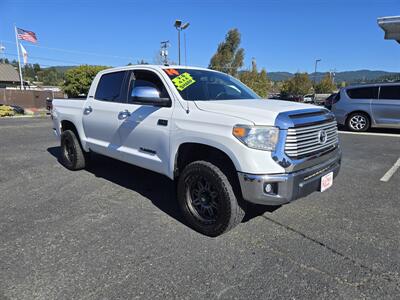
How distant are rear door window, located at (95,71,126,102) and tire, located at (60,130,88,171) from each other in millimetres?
1095

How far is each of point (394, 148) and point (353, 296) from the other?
276 inches

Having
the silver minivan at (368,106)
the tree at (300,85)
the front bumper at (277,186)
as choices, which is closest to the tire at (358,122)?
the silver minivan at (368,106)

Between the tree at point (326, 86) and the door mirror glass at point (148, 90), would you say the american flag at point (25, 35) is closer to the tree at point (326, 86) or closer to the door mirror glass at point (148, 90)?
the door mirror glass at point (148, 90)

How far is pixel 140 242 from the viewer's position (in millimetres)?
3115

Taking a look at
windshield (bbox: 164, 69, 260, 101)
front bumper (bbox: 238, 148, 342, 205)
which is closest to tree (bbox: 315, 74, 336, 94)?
A: windshield (bbox: 164, 69, 260, 101)

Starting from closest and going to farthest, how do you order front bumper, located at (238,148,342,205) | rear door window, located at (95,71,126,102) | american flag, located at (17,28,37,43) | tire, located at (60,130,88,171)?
front bumper, located at (238,148,342,205) < rear door window, located at (95,71,126,102) < tire, located at (60,130,88,171) < american flag, located at (17,28,37,43)

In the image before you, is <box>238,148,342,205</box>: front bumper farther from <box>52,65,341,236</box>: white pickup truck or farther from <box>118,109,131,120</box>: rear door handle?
<box>118,109,131,120</box>: rear door handle

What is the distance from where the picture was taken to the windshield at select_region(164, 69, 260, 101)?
3.73 m

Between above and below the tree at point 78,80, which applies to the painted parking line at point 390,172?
below

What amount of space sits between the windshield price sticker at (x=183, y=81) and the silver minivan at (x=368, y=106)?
28.9 feet

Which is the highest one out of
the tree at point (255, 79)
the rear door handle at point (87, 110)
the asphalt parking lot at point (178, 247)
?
the tree at point (255, 79)

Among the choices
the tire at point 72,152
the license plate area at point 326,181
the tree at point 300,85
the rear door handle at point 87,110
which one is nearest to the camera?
the license plate area at point 326,181

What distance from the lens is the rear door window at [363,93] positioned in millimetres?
10383

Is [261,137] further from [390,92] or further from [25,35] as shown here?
[25,35]
